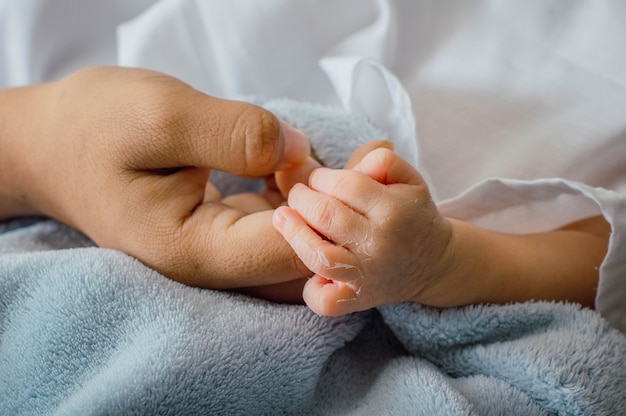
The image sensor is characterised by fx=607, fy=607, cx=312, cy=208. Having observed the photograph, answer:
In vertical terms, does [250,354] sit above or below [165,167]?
below

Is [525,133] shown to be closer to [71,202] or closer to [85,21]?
[71,202]

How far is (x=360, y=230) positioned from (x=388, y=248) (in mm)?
38

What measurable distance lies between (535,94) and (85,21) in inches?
30.2

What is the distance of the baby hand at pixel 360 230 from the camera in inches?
23.0

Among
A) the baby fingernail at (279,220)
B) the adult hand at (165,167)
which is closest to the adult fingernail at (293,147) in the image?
the adult hand at (165,167)

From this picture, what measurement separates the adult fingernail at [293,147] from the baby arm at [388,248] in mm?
66

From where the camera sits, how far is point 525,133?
0.86 metres

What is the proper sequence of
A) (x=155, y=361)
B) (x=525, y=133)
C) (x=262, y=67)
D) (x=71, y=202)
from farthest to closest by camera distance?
(x=262, y=67), (x=525, y=133), (x=71, y=202), (x=155, y=361)

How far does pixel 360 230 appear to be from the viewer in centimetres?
59

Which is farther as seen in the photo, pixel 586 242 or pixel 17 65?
pixel 17 65

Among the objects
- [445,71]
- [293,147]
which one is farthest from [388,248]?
[445,71]

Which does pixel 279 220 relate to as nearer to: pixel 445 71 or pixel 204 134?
pixel 204 134

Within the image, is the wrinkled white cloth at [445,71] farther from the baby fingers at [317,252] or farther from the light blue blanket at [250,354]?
the baby fingers at [317,252]

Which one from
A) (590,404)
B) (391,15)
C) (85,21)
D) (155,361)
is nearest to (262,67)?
(391,15)
